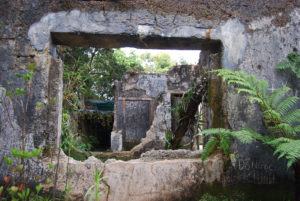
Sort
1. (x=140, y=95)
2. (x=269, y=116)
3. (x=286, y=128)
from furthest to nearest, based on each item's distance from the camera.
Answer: (x=140, y=95) < (x=269, y=116) < (x=286, y=128)

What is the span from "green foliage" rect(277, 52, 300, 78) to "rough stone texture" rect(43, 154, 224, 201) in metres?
1.20

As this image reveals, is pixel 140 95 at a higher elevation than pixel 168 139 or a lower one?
higher

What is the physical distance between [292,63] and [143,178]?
6.05 ft

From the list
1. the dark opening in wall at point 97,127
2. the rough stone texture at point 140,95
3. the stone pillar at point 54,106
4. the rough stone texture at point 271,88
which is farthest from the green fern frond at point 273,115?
the dark opening in wall at point 97,127

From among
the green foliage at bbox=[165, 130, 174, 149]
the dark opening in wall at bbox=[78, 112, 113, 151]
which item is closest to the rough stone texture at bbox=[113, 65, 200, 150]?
the dark opening in wall at bbox=[78, 112, 113, 151]

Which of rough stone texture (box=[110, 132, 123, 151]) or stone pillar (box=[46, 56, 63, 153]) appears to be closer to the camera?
stone pillar (box=[46, 56, 63, 153])

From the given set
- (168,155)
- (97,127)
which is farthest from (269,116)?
(97,127)

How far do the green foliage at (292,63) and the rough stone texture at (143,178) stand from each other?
120 cm

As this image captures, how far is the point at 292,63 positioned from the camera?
2441mm

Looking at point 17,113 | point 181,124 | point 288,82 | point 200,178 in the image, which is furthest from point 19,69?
point 288,82

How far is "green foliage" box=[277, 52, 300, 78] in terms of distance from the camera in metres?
2.41

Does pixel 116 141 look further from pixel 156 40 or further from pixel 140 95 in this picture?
pixel 156 40

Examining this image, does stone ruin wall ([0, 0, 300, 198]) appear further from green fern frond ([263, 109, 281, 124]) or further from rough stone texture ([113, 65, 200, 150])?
rough stone texture ([113, 65, 200, 150])

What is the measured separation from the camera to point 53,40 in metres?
2.51
